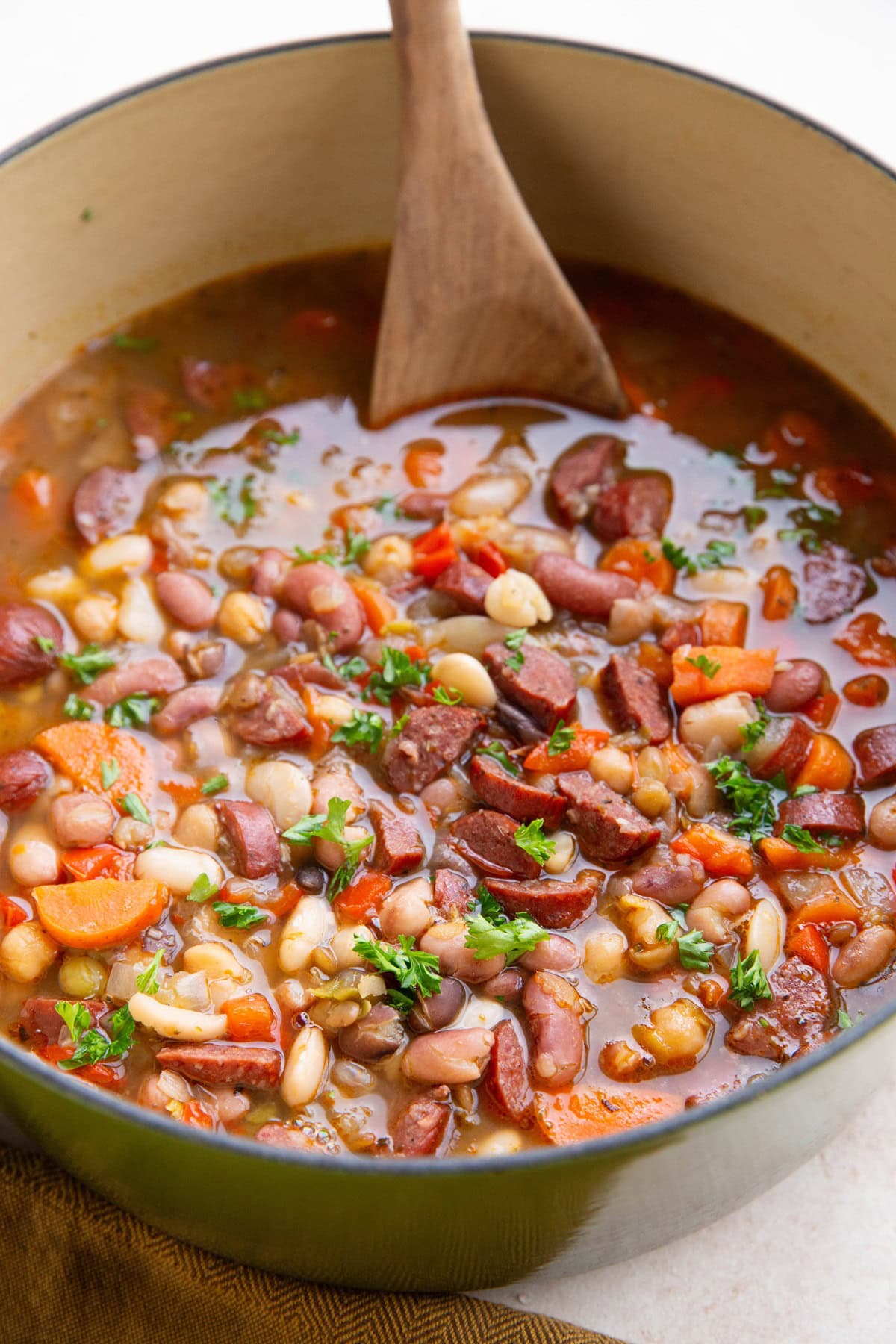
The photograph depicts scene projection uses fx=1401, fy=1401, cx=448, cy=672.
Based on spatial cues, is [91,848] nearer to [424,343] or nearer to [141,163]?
[424,343]

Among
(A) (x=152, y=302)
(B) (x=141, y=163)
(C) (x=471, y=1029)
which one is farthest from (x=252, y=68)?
(C) (x=471, y=1029)

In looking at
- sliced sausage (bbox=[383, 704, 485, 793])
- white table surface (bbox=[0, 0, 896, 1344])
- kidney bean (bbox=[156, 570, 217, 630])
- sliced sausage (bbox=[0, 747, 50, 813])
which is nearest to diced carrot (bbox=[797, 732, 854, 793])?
sliced sausage (bbox=[383, 704, 485, 793])

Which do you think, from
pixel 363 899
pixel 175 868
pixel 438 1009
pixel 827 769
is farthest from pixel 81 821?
pixel 827 769

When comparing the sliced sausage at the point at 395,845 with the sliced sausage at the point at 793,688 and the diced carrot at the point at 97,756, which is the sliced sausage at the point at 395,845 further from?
the sliced sausage at the point at 793,688

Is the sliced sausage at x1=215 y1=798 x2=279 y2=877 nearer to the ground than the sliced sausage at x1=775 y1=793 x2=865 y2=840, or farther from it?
nearer to the ground

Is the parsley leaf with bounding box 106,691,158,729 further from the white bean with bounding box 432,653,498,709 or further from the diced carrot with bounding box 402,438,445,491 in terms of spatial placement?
the diced carrot with bounding box 402,438,445,491

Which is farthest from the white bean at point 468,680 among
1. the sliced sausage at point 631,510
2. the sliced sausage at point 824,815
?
the sliced sausage at point 824,815

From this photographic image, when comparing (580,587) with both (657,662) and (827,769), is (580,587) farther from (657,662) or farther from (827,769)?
(827,769)

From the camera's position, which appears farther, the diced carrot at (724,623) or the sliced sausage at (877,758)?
Result: the diced carrot at (724,623)
